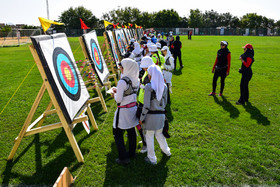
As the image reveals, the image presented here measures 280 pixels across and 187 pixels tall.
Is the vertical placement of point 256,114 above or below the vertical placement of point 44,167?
above

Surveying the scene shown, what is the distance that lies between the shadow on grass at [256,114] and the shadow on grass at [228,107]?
0.39 meters

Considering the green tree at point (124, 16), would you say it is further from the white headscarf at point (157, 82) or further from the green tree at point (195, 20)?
the white headscarf at point (157, 82)

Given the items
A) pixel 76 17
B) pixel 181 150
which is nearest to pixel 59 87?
pixel 181 150

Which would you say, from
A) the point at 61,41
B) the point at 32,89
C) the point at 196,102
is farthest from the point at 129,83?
the point at 32,89

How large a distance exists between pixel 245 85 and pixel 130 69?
4.74m

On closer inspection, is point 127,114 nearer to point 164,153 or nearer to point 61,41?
point 164,153

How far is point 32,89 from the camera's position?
8766 mm

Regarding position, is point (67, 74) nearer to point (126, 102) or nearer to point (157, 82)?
point (126, 102)

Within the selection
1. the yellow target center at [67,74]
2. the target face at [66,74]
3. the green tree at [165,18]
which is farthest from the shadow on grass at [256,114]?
the green tree at [165,18]

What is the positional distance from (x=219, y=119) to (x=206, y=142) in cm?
134

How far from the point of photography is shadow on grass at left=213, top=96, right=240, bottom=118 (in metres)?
5.88

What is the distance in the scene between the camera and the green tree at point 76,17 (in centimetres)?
7744

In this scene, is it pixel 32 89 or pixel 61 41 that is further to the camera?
pixel 32 89

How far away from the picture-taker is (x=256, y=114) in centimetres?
587
